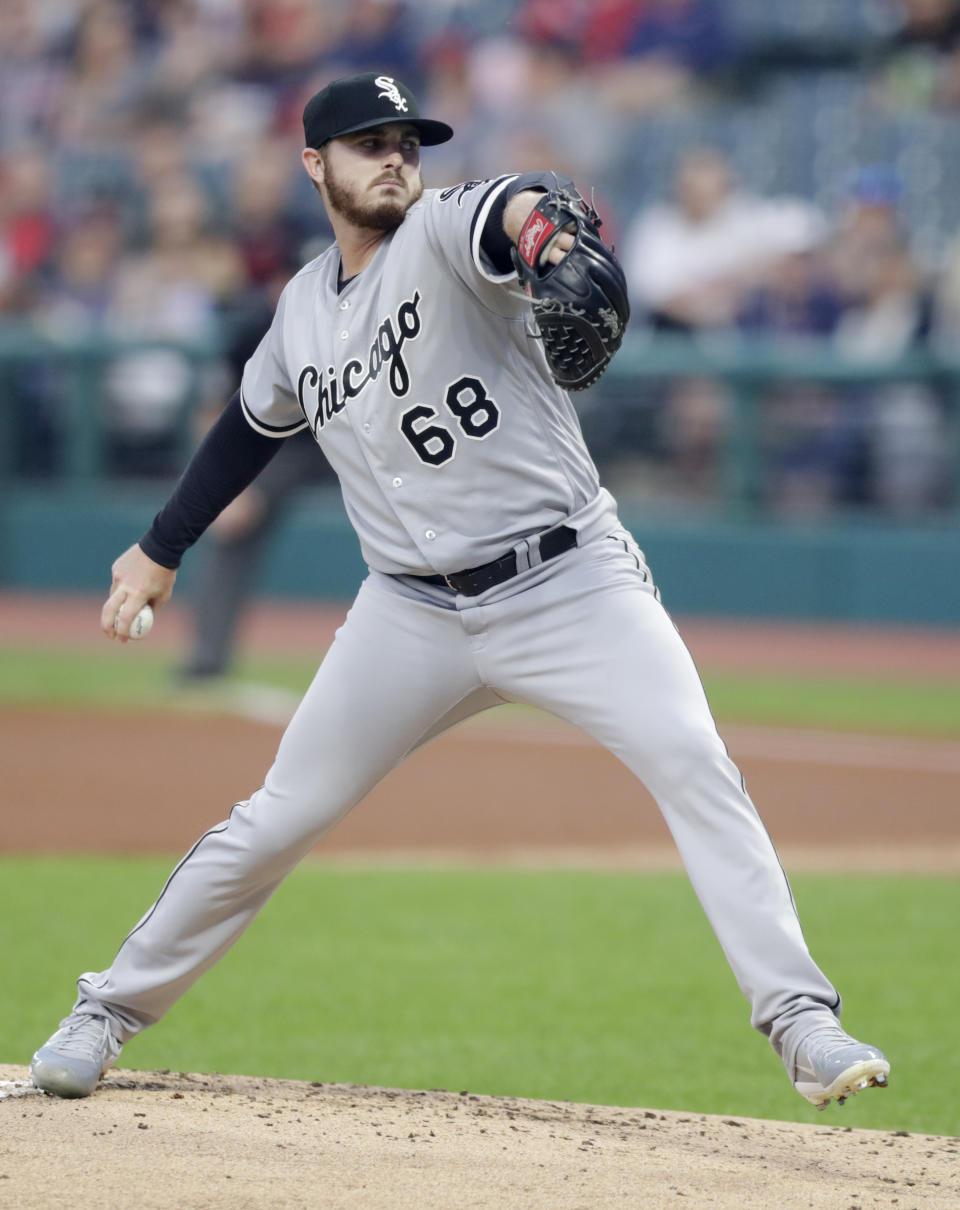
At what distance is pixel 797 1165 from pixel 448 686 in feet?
3.50

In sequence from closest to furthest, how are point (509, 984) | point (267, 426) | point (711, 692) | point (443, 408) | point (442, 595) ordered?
point (443, 408), point (442, 595), point (267, 426), point (509, 984), point (711, 692)

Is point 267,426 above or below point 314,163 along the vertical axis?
below

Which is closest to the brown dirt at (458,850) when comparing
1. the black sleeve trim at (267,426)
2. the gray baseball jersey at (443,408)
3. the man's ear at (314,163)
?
the gray baseball jersey at (443,408)

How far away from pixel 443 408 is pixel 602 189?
11395 millimetres

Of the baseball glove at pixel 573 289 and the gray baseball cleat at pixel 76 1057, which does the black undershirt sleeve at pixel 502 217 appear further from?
the gray baseball cleat at pixel 76 1057

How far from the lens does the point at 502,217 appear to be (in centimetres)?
320

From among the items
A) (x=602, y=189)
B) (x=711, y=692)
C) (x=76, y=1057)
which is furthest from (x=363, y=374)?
(x=602, y=189)

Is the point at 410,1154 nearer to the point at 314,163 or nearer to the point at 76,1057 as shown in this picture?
the point at 76,1057

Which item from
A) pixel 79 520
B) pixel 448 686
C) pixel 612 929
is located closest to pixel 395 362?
pixel 448 686

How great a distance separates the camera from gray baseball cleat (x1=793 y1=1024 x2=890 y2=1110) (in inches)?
121

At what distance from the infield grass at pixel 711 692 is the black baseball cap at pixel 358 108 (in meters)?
6.49

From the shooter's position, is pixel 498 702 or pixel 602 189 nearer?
pixel 498 702

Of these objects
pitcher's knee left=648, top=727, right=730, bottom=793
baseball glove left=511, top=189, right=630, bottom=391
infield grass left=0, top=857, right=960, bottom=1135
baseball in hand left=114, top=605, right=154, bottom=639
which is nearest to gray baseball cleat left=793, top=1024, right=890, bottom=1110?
pitcher's knee left=648, top=727, right=730, bottom=793

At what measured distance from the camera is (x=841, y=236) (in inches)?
484
